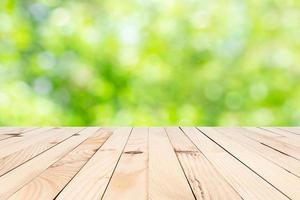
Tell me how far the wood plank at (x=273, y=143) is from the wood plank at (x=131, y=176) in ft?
2.02

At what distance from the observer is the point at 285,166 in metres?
1.76

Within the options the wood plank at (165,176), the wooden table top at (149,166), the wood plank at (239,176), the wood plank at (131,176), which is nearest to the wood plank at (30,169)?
the wooden table top at (149,166)

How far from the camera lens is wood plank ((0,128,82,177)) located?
1767mm

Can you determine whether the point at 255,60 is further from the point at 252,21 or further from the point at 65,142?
the point at 65,142

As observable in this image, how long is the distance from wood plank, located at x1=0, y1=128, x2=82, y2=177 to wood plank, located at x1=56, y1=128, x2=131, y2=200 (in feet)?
0.85

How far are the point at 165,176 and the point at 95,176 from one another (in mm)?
218

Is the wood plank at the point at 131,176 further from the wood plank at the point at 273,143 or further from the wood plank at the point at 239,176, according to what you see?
the wood plank at the point at 273,143

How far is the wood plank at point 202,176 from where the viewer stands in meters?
1.29

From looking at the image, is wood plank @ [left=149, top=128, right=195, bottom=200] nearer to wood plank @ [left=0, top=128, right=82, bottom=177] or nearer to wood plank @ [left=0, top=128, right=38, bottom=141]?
wood plank @ [left=0, top=128, right=82, bottom=177]

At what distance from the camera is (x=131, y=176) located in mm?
1531

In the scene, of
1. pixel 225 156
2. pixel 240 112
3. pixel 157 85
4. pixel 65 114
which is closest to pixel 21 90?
pixel 65 114

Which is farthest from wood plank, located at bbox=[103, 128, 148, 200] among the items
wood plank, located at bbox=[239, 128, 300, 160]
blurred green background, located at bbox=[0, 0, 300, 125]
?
blurred green background, located at bbox=[0, 0, 300, 125]

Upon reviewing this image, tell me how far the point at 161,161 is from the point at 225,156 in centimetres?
30

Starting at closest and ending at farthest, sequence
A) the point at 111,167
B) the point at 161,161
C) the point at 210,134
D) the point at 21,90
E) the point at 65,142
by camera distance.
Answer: the point at 111,167
the point at 161,161
the point at 65,142
the point at 210,134
the point at 21,90
